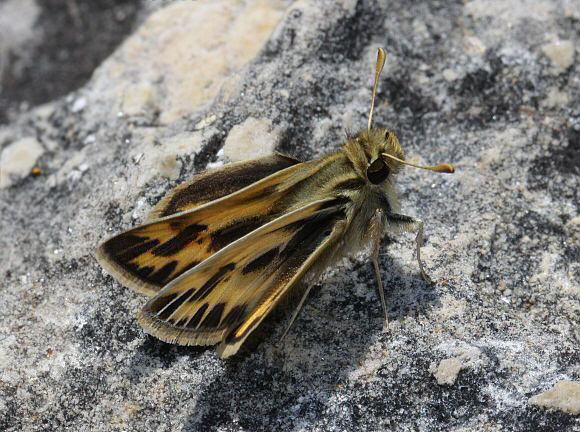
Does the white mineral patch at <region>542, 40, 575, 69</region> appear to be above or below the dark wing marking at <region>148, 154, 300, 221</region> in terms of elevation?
below

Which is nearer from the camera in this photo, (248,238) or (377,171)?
(248,238)

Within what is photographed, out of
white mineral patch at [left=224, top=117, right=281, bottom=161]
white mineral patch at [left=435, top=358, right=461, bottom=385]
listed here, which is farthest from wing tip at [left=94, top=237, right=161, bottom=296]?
white mineral patch at [left=435, top=358, right=461, bottom=385]

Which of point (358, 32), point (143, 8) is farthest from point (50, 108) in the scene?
point (358, 32)

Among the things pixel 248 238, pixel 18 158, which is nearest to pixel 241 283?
pixel 248 238

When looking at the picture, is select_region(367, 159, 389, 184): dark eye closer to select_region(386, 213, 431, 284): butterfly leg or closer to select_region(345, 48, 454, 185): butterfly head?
select_region(345, 48, 454, 185): butterfly head

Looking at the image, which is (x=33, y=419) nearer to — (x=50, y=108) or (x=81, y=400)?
(x=81, y=400)

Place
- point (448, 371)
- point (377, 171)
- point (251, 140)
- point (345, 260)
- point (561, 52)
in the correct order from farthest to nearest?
point (561, 52) < point (251, 140) < point (345, 260) < point (377, 171) < point (448, 371)

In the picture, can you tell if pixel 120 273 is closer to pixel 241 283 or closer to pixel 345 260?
pixel 241 283
